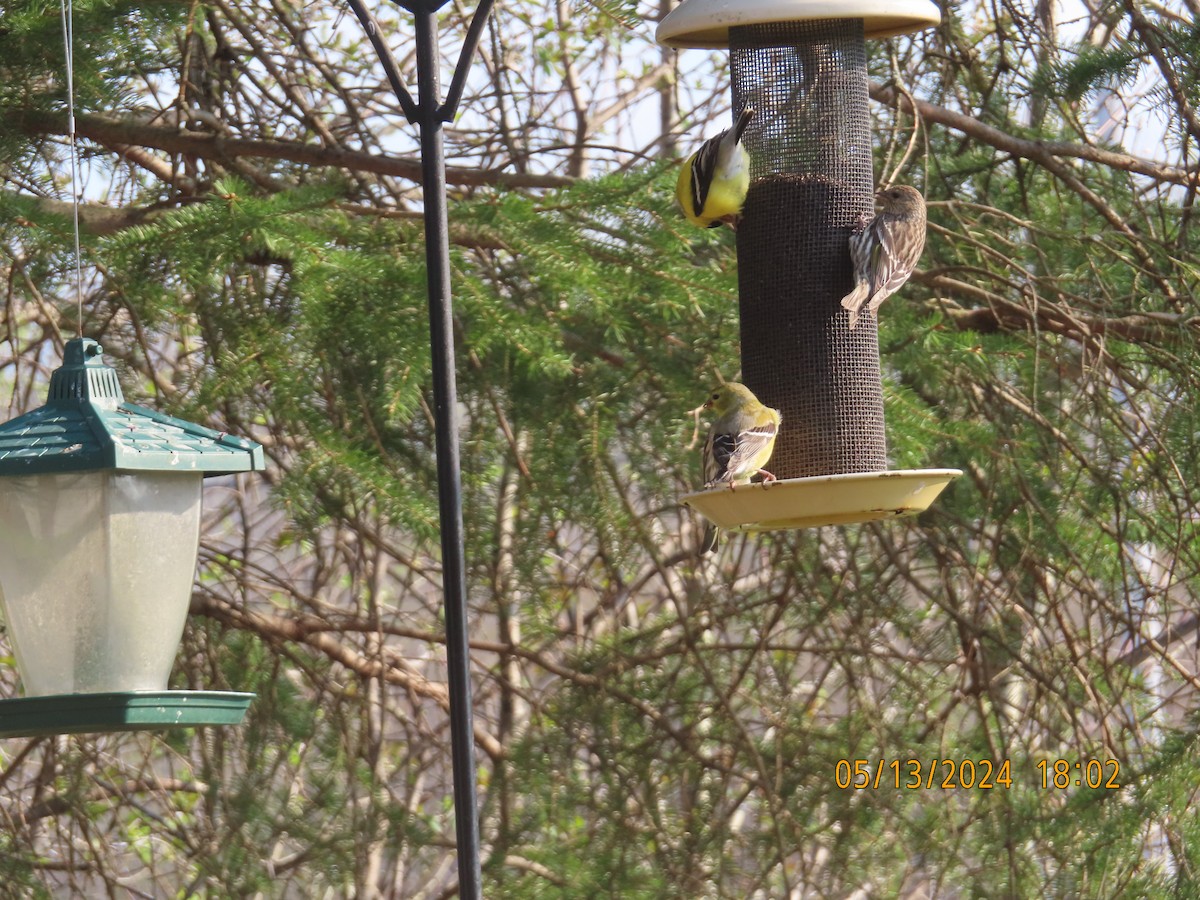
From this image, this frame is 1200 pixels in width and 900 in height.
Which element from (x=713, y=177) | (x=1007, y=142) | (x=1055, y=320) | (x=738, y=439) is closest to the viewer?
(x=738, y=439)

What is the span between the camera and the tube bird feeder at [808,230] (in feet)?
10.8

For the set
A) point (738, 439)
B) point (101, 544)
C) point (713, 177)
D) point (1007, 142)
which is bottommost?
point (101, 544)

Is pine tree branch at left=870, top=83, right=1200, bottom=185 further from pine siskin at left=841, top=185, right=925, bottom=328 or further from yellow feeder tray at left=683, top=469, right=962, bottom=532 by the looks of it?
yellow feeder tray at left=683, top=469, right=962, bottom=532

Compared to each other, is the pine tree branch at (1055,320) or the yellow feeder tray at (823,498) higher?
the pine tree branch at (1055,320)

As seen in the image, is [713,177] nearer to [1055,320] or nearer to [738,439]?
[738,439]

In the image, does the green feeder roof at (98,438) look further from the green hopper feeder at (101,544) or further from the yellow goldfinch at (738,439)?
the yellow goldfinch at (738,439)

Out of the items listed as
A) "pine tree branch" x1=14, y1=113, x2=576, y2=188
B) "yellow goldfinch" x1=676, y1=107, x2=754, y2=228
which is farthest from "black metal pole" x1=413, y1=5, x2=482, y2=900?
"pine tree branch" x1=14, y1=113, x2=576, y2=188

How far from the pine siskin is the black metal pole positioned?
1096 millimetres

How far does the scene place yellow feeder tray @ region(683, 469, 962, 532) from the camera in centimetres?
264

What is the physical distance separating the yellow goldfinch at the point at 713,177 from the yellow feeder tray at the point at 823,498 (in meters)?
0.77

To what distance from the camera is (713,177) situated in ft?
10.7

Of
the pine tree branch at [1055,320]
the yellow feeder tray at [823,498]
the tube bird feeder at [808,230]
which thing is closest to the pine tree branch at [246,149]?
the tube bird feeder at [808,230]

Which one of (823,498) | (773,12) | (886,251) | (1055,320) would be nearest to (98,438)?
(823,498)

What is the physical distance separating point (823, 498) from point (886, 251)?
68 cm
